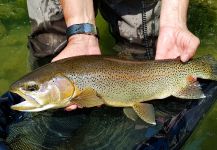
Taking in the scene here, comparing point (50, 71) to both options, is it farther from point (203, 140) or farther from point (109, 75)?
point (203, 140)

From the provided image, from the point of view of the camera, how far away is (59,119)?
7.84ft

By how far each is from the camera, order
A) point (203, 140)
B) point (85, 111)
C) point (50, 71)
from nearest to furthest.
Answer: point (50, 71) → point (85, 111) → point (203, 140)

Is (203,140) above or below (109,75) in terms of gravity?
below

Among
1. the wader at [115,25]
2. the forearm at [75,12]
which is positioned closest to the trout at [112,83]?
the forearm at [75,12]

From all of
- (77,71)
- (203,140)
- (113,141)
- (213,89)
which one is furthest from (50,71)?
(203,140)

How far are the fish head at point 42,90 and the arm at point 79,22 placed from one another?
1.06 feet

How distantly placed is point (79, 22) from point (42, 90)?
67 cm

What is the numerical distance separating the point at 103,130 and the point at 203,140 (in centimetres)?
91

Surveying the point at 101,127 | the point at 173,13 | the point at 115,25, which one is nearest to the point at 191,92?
the point at 101,127

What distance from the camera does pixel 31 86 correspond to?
2.11 m

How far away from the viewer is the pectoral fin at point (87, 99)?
2150 millimetres

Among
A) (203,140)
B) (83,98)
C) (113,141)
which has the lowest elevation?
(203,140)

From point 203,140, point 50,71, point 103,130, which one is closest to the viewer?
point 50,71

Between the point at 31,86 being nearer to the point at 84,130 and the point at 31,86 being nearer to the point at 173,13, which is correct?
the point at 84,130
